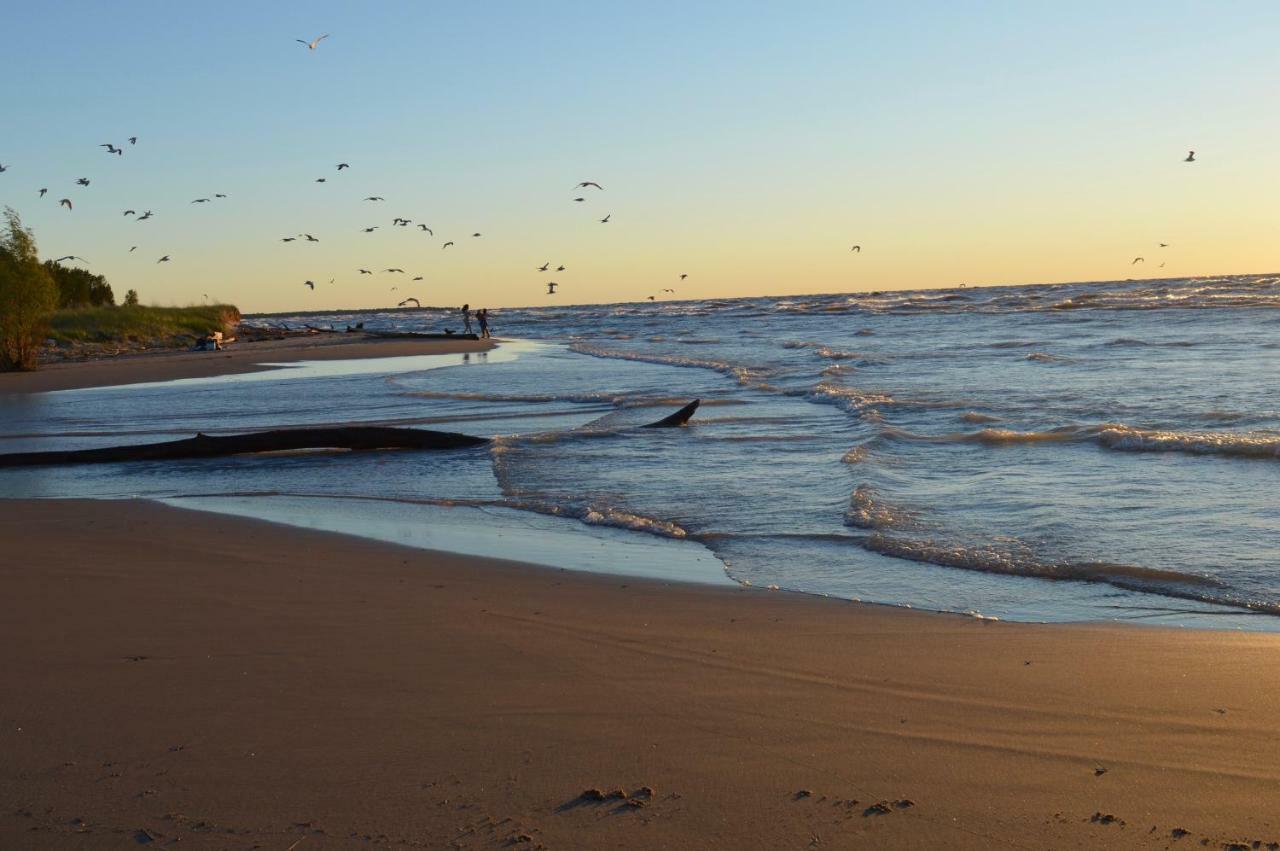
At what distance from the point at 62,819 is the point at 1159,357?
105 feet

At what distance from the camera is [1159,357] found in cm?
3158

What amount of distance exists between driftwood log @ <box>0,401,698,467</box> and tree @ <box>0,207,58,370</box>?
1105 inches

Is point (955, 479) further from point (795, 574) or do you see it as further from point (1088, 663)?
point (1088, 663)

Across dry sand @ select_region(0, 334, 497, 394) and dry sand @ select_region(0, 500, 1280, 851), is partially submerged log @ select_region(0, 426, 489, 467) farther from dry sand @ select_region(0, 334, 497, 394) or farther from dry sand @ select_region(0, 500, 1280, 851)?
dry sand @ select_region(0, 334, 497, 394)

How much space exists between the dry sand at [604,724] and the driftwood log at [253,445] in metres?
8.20

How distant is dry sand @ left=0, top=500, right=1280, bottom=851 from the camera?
3943mm

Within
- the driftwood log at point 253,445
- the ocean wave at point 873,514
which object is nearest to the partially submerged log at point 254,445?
the driftwood log at point 253,445

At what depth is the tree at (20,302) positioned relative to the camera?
40031 mm

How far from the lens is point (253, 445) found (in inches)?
626

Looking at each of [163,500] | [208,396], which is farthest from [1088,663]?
Result: [208,396]

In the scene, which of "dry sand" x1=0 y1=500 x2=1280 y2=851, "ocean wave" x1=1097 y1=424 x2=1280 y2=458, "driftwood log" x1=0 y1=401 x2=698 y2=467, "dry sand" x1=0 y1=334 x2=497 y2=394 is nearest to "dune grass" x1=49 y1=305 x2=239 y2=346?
"dry sand" x1=0 y1=334 x2=497 y2=394

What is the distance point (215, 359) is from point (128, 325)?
14993 millimetres

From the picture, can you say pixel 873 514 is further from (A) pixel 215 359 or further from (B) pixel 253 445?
(A) pixel 215 359

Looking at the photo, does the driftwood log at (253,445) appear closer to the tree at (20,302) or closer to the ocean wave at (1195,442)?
the ocean wave at (1195,442)
